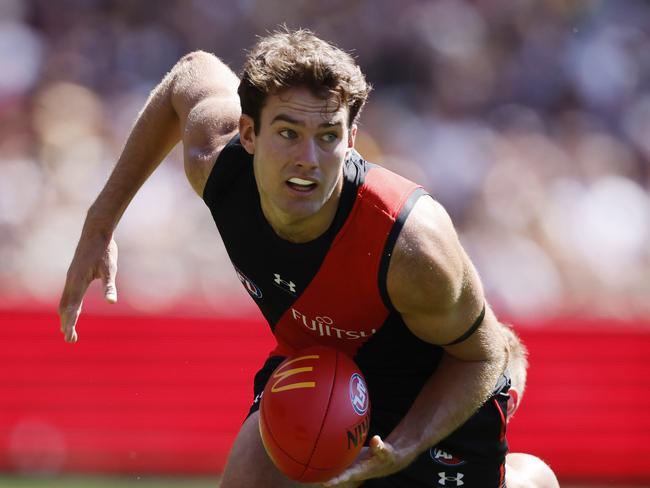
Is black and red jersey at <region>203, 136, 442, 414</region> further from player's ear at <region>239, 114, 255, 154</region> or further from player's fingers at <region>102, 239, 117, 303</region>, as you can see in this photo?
player's fingers at <region>102, 239, 117, 303</region>

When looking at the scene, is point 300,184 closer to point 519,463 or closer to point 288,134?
point 288,134

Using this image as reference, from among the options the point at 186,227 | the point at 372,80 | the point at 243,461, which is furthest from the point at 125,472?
the point at 372,80

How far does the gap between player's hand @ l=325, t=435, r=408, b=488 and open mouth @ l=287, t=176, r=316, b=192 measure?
0.89m

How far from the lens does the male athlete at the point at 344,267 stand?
158 inches

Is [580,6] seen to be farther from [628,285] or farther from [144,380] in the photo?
[144,380]

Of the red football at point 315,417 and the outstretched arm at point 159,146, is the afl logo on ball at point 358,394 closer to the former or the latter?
the red football at point 315,417

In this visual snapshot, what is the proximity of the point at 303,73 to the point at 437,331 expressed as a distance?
1.04 meters

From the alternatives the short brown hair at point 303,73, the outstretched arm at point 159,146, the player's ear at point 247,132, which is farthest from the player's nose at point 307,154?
the outstretched arm at point 159,146

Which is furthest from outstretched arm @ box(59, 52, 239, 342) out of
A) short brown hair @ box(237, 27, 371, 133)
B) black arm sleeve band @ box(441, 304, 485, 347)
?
black arm sleeve band @ box(441, 304, 485, 347)

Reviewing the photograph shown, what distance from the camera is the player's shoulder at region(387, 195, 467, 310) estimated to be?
3.95 metres

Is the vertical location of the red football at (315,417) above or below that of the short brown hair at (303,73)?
below

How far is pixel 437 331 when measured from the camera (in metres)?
4.15

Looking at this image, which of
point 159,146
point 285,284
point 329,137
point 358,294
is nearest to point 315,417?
point 358,294

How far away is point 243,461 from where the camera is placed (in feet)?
14.5
